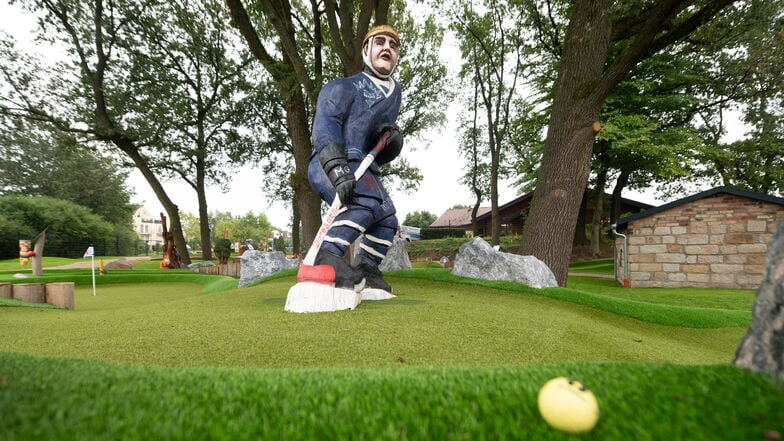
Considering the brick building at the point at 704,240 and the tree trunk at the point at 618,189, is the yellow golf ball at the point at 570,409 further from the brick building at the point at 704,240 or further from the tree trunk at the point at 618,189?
the tree trunk at the point at 618,189

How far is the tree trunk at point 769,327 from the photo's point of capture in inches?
35.7

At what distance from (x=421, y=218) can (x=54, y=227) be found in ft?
117

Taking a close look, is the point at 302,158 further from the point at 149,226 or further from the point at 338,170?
the point at 149,226

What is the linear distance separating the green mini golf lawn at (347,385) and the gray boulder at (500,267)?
1963mm

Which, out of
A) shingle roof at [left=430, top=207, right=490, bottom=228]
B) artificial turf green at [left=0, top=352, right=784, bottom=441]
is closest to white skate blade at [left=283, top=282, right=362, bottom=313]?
artificial turf green at [left=0, top=352, right=784, bottom=441]

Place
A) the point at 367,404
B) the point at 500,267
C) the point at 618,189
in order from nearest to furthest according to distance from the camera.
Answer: the point at 367,404, the point at 500,267, the point at 618,189

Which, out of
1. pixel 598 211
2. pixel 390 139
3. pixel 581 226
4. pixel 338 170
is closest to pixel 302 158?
pixel 390 139

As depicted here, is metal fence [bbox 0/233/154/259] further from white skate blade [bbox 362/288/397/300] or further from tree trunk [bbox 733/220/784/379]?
tree trunk [bbox 733/220/784/379]

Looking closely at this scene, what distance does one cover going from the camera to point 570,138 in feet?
15.0

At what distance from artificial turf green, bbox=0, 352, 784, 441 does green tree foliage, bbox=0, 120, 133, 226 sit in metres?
28.0

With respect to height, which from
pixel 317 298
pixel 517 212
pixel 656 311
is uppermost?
pixel 517 212

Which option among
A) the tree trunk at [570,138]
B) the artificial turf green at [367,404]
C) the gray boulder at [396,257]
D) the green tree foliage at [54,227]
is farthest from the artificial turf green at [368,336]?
the green tree foliage at [54,227]

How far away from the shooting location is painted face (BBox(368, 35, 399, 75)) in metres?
3.26

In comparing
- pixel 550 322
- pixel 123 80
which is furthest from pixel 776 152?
pixel 123 80
